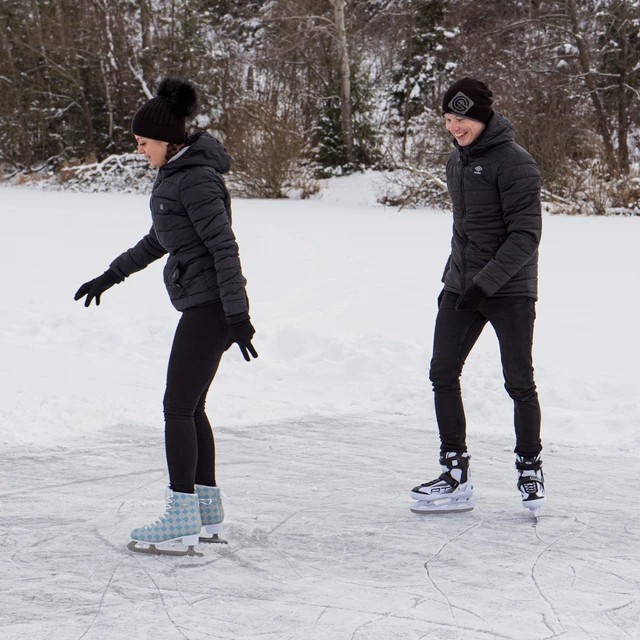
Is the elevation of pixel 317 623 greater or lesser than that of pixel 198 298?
lesser

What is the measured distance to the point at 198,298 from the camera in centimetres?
295

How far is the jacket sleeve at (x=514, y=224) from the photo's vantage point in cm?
330

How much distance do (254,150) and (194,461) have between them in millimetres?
15888

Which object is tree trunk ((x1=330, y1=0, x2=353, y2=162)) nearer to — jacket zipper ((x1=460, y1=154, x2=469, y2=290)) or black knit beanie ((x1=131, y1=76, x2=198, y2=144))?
jacket zipper ((x1=460, y1=154, x2=469, y2=290))

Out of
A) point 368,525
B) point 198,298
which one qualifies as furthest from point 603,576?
point 198,298

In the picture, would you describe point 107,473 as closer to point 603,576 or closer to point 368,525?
point 368,525

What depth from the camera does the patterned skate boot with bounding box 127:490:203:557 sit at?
3.07 meters

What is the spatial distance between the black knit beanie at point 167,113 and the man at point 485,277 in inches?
40.4

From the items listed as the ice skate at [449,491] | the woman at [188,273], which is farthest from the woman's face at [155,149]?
the ice skate at [449,491]

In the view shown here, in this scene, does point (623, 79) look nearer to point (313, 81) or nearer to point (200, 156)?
point (313, 81)

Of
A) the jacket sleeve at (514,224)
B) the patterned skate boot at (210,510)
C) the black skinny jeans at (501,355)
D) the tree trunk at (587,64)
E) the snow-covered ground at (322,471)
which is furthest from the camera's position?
the tree trunk at (587,64)

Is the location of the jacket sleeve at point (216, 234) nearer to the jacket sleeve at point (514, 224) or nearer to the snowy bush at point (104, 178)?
the jacket sleeve at point (514, 224)

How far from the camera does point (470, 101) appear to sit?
3326 millimetres

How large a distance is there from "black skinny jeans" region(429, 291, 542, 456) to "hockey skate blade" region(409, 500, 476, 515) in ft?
0.74
